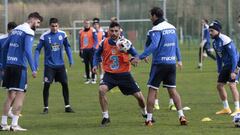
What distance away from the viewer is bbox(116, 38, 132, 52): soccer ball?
1420cm

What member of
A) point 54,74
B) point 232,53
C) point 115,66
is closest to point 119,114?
point 115,66

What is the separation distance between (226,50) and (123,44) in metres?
2.71

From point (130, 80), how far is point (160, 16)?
1579 millimetres

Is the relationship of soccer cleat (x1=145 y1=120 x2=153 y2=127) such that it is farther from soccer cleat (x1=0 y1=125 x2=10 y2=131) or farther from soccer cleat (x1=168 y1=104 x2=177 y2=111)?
soccer cleat (x1=168 y1=104 x2=177 y2=111)

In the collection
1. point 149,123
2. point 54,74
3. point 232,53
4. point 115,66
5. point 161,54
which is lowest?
point 149,123

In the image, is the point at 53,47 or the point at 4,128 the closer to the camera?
the point at 4,128

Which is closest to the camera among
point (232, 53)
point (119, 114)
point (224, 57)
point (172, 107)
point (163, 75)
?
point (163, 75)

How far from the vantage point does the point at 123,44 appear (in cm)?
1420

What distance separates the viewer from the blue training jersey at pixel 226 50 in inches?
605

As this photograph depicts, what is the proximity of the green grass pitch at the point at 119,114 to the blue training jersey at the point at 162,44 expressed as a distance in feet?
4.48

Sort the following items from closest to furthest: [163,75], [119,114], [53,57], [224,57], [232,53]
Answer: [163,75], [232,53], [224,57], [119,114], [53,57]

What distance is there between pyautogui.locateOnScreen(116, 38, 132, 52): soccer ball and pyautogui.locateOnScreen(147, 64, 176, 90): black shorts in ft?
2.22

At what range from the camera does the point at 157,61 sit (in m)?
14.0

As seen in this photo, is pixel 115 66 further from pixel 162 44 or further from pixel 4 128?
pixel 4 128
